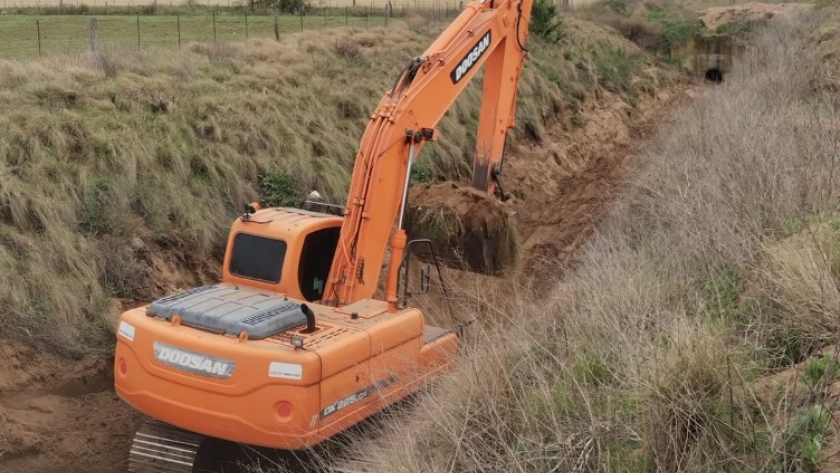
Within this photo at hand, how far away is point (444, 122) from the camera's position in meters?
17.9

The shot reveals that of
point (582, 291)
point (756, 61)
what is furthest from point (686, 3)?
point (582, 291)

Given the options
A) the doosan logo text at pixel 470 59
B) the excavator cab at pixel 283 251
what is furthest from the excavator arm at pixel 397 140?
the excavator cab at pixel 283 251

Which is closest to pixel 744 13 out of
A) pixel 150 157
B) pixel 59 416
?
pixel 150 157

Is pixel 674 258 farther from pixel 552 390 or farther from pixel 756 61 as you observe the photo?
pixel 756 61

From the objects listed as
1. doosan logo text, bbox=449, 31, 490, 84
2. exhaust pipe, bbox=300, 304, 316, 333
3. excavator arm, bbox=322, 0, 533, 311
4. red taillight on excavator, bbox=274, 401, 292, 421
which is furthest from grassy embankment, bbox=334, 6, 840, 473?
doosan logo text, bbox=449, 31, 490, 84

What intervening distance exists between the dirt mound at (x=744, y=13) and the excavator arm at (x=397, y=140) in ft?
83.5

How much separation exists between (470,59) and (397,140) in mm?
1893

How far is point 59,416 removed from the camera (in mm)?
8750

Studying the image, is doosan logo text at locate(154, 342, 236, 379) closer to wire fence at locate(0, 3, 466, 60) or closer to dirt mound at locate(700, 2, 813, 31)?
wire fence at locate(0, 3, 466, 60)

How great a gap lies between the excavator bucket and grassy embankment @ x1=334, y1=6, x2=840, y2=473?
1977 millimetres

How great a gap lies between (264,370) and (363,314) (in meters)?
1.38

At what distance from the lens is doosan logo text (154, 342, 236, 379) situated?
671 centimetres

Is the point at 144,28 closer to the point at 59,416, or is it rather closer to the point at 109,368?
the point at 109,368

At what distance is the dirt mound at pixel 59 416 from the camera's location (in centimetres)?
827
